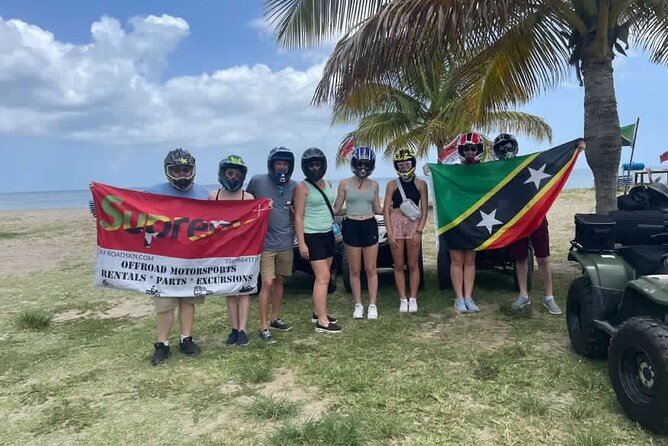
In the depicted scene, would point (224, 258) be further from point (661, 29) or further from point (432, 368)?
point (661, 29)

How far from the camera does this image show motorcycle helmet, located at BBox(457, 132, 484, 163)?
5875mm

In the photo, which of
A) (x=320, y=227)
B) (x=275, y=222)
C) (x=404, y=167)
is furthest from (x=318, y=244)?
(x=404, y=167)

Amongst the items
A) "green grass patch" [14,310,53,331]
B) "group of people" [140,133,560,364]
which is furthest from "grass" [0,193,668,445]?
"group of people" [140,133,560,364]

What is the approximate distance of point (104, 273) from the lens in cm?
472

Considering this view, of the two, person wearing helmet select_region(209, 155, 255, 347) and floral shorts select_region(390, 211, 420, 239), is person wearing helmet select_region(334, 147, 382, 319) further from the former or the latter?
person wearing helmet select_region(209, 155, 255, 347)

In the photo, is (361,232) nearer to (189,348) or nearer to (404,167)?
(404,167)

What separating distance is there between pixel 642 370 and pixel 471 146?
3.39 metres

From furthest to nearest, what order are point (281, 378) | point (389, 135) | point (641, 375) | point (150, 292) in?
point (389, 135)
point (150, 292)
point (281, 378)
point (641, 375)

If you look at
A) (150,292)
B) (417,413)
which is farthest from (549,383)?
(150,292)

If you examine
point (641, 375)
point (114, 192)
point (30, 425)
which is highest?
point (114, 192)

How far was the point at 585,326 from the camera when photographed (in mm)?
4039

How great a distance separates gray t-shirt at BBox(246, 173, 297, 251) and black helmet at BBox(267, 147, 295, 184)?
7cm

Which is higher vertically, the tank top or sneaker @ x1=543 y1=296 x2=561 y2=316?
the tank top

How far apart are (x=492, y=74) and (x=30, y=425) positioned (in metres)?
6.90
